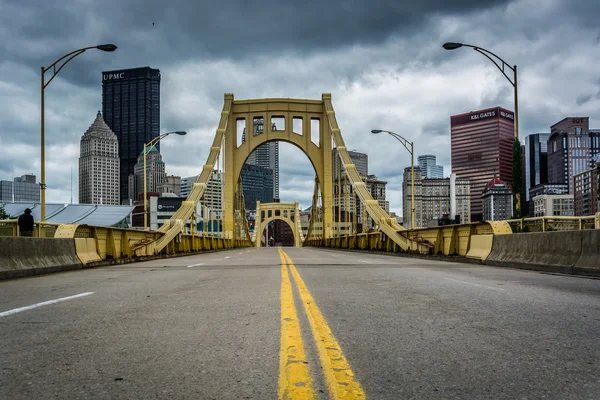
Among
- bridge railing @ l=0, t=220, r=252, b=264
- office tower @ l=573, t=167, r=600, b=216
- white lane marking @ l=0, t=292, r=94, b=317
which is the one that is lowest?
white lane marking @ l=0, t=292, r=94, b=317

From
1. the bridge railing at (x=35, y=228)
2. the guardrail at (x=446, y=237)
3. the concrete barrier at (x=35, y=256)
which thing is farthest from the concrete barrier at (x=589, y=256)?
the bridge railing at (x=35, y=228)

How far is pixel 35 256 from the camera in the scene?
41.7 feet

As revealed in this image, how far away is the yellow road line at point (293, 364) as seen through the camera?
119 inches

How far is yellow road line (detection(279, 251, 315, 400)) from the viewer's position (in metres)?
3.02

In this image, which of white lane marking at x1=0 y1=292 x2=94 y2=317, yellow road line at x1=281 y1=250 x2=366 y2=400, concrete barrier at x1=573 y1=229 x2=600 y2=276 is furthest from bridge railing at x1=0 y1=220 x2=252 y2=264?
concrete barrier at x1=573 y1=229 x2=600 y2=276

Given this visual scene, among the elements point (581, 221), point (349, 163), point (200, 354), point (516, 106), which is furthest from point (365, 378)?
point (349, 163)

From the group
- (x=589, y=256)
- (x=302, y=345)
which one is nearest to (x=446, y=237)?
(x=589, y=256)

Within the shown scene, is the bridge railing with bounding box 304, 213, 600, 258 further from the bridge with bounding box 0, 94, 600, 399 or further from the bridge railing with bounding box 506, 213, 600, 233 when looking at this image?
the bridge with bounding box 0, 94, 600, 399

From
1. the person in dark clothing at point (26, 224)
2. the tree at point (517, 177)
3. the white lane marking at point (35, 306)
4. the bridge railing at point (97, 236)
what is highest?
the tree at point (517, 177)

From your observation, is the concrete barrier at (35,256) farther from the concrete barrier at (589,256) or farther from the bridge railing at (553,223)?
the bridge railing at (553,223)

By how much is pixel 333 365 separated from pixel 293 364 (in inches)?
10.6

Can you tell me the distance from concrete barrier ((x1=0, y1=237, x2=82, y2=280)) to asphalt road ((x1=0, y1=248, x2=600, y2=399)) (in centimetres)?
431

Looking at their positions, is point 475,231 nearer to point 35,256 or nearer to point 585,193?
point 35,256

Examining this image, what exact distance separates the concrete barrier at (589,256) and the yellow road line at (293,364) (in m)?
8.05
